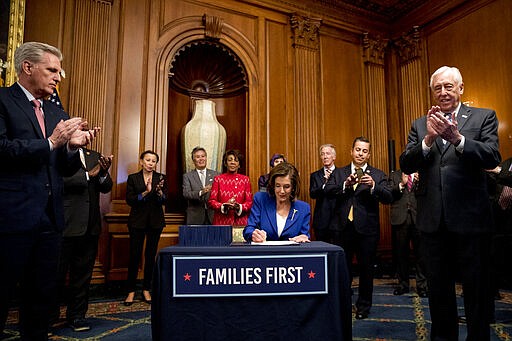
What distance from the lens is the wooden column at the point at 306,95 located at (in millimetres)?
5891

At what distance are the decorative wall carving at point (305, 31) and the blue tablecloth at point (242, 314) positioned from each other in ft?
16.5

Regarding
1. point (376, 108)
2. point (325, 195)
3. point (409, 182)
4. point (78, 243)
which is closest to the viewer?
point (78, 243)

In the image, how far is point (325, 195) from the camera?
3.85 metres

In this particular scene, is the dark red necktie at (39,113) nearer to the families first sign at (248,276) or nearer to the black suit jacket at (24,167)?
the black suit jacket at (24,167)

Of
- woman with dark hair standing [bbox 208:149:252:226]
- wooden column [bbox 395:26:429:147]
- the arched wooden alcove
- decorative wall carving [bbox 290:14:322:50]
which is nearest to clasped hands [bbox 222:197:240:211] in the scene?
woman with dark hair standing [bbox 208:149:252:226]

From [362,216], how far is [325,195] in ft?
→ 1.66

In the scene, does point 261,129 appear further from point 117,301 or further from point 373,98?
point 117,301

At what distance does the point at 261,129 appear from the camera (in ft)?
18.6

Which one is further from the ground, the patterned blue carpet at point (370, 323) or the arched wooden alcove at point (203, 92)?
the arched wooden alcove at point (203, 92)

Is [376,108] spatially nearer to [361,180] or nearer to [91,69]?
[361,180]

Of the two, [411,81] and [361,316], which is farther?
[411,81]

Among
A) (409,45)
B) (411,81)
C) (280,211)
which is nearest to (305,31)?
(409,45)

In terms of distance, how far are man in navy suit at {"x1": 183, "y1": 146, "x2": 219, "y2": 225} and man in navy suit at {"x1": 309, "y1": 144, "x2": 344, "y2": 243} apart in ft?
4.01

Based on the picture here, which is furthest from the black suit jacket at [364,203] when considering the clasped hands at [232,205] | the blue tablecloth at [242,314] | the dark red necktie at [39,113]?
the dark red necktie at [39,113]
